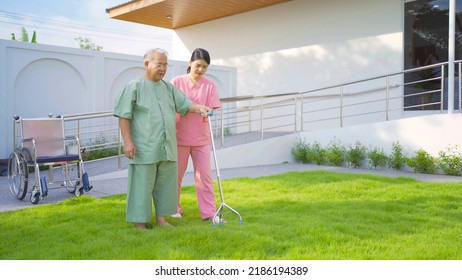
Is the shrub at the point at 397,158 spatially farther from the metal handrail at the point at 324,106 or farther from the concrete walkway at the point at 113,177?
the metal handrail at the point at 324,106

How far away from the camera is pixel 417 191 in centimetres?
593

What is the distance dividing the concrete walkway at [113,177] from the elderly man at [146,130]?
6.64ft

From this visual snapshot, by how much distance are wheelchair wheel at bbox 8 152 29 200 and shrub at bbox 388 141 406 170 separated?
5917 mm

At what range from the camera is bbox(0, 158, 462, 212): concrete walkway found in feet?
19.4

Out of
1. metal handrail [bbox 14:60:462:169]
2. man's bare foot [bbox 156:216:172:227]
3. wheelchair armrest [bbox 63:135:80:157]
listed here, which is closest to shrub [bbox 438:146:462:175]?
metal handrail [bbox 14:60:462:169]

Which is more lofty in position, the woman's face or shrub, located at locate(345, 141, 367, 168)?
the woman's face

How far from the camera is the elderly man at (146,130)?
4004mm

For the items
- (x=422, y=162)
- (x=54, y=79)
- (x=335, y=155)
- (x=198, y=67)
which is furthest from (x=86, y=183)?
(x=422, y=162)

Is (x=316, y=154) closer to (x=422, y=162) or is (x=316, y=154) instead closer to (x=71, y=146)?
(x=422, y=162)

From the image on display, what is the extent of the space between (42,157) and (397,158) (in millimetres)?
5731

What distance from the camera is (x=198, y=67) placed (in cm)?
439

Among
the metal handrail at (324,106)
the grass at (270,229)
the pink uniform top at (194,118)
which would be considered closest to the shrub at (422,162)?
the metal handrail at (324,106)

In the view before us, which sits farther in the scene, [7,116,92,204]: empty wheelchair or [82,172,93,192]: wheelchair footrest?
[82,172,93,192]: wheelchair footrest

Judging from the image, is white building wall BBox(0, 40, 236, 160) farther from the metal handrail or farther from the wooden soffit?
the wooden soffit
